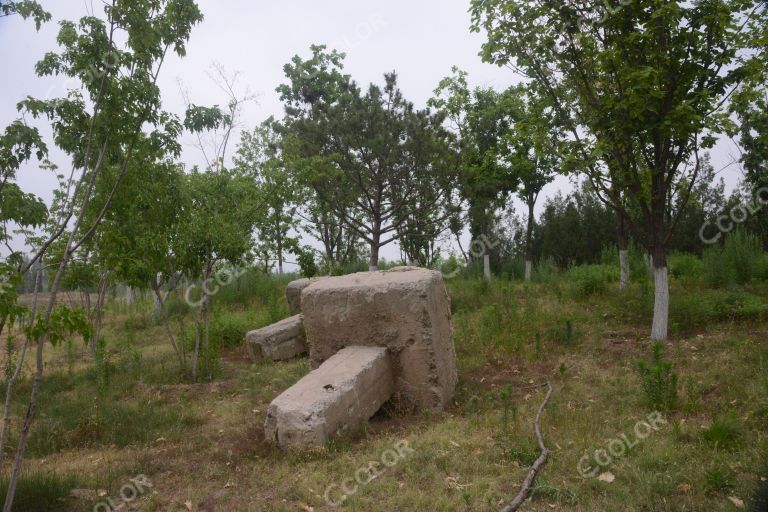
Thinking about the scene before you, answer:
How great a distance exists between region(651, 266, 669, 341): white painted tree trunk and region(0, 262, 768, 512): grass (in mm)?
308

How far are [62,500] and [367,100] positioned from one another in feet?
39.0

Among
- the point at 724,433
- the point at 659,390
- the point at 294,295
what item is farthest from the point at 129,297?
the point at 724,433

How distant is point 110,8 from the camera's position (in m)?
4.39

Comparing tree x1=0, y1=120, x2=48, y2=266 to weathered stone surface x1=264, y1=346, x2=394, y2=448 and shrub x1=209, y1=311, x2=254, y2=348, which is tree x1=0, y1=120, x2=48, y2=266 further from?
shrub x1=209, y1=311, x2=254, y2=348

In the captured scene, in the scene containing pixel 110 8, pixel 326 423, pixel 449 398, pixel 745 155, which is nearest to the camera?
pixel 110 8

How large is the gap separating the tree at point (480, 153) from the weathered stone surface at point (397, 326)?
29.2ft

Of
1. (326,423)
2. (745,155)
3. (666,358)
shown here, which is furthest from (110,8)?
(745,155)

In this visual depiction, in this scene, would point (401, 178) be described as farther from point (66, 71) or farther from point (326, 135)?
point (66, 71)

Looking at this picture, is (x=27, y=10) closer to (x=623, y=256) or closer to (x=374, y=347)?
(x=374, y=347)

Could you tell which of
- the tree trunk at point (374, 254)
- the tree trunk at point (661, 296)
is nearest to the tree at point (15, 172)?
the tree trunk at point (661, 296)

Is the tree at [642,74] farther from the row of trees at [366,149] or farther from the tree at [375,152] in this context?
the tree at [375,152]

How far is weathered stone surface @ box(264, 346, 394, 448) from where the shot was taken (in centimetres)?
504

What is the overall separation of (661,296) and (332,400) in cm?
507

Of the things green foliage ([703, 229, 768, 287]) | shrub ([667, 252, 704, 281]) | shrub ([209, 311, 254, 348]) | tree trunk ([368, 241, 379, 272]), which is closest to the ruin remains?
shrub ([209, 311, 254, 348])
